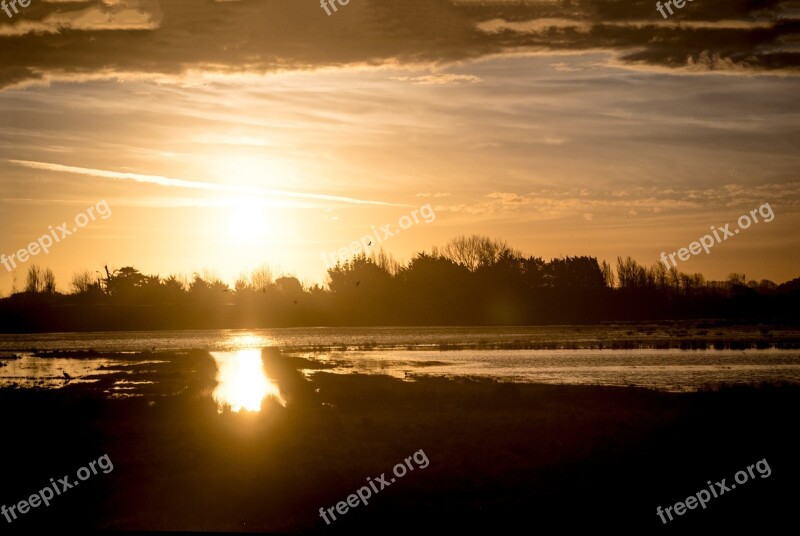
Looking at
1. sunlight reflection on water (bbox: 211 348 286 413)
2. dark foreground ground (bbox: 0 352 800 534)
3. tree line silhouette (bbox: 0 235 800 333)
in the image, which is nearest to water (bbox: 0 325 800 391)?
sunlight reflection on water (bbox: 211 348 286 413)

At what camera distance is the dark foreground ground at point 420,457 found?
51.0ft

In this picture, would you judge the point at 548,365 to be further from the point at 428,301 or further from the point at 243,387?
the point at 428,301

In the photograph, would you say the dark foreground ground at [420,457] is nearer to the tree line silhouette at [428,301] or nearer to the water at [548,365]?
the water at [548,365]

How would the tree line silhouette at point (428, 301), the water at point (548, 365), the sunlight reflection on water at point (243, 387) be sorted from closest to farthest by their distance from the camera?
the sunlight reflection on water at point (243, 387), the water at point (548, 365), the tree line silhouette at point (428, 301)

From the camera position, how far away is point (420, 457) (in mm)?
19906

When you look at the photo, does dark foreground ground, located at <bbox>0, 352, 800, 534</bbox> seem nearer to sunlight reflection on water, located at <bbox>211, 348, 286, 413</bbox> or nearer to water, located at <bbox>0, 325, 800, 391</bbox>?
sunlight reflection on water, located at <bbox>211, 348, 286, 413</bbox>

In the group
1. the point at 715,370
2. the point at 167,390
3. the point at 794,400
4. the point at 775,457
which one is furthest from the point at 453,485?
the point at 715,370

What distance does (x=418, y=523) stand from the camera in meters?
15.2

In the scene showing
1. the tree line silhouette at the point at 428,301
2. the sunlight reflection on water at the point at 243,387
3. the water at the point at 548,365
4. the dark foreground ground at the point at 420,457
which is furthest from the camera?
the tree line silhouette at the point at 428,301

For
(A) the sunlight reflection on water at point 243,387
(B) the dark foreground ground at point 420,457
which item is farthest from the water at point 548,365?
(B) the dark foreground ground at point 420,457

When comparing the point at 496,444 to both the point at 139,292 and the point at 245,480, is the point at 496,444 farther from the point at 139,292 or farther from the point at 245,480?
the point at 139,292

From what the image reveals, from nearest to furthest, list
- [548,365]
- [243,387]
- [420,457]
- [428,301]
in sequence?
[420,457] < [243,387] < [548,365] < [428,301]

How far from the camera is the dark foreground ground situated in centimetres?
1555

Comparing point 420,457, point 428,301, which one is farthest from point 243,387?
point 428,301
